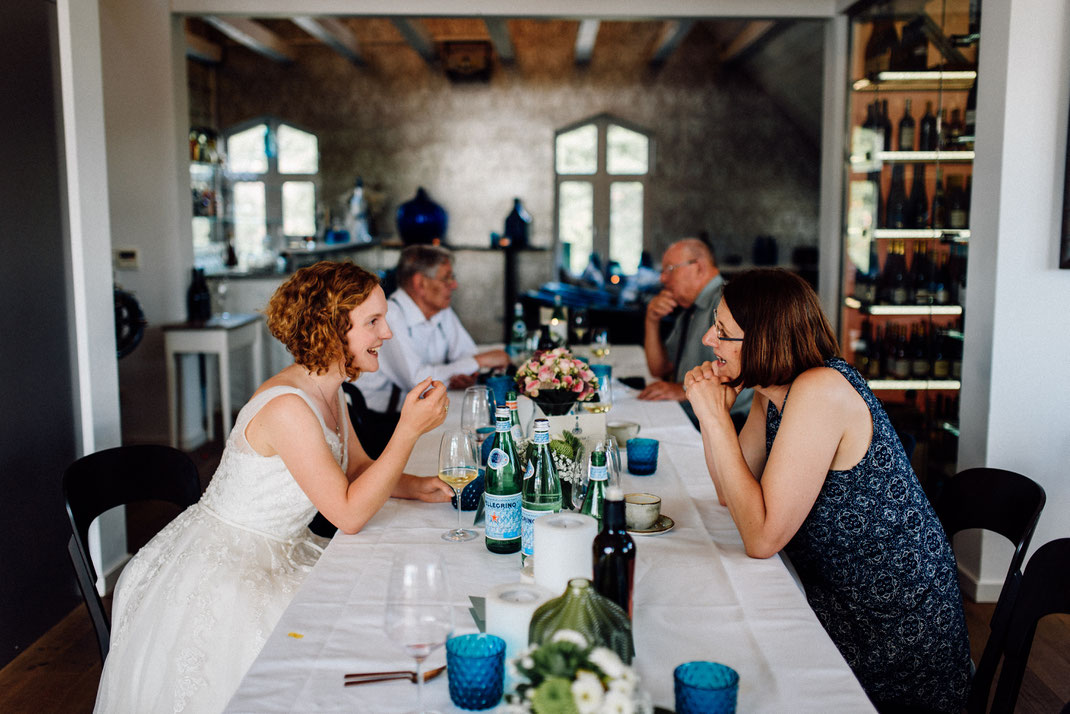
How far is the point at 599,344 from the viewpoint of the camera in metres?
4.12

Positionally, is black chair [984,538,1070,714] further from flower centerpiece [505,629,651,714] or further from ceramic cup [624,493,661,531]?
flower centerpiece [505,629,651,714]

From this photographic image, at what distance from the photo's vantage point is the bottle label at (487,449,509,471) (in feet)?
5.83

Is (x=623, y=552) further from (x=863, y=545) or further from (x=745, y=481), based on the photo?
(x=863, y=545)

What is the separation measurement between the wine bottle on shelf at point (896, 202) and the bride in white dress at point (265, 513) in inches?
125

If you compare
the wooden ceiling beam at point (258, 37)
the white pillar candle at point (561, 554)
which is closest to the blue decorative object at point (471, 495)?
the white pillar candle at point (561, 554)

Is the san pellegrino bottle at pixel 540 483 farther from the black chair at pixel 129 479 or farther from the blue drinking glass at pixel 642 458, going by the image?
the black chair at pixel 129 479

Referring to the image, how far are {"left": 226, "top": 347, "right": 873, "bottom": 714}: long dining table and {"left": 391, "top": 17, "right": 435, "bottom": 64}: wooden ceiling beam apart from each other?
5.68 meters

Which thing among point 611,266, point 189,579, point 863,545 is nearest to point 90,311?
point 189,579

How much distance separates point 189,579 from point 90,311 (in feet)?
5.33

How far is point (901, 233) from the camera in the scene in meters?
4.41

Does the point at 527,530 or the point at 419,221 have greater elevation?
the point at 419,221

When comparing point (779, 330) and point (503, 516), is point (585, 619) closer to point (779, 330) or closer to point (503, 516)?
point (503, 516)

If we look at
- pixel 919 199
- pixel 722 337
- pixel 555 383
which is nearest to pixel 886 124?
pixel 919 199

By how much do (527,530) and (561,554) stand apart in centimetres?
40
